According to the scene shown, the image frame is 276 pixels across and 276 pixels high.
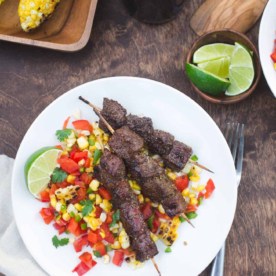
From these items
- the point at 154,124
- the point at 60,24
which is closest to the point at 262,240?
the point at 154,124

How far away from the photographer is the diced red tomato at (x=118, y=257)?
12.0ft

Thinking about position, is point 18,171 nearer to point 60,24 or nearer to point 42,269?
point 42,269

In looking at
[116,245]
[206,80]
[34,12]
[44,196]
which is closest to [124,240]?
[116,245]

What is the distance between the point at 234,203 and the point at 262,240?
49 centimetres

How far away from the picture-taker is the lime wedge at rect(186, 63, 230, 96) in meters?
3.57

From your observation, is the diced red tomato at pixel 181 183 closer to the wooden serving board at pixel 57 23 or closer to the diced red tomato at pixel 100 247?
the diced red tomato at pixel 100 247

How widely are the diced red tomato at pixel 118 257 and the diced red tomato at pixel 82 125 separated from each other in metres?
0.84

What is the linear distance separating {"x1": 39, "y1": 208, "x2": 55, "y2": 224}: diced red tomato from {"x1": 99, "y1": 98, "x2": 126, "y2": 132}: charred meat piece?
0.69 m

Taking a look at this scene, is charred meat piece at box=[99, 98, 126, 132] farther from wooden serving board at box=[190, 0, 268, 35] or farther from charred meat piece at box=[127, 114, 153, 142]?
wooden serving board at box=[190, 0, 268, 35]

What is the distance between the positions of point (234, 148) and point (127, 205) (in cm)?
89

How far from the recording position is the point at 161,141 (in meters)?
3.54

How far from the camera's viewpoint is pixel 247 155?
391 centimetres

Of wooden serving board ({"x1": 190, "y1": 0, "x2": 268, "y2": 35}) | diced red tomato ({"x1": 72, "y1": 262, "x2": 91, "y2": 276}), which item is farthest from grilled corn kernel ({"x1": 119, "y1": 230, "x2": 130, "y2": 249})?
wooden serving board ({"x1": 190, "y1": 0, "x2": 268, "y2": 35})

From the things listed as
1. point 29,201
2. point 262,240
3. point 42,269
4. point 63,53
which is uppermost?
point 63,53
